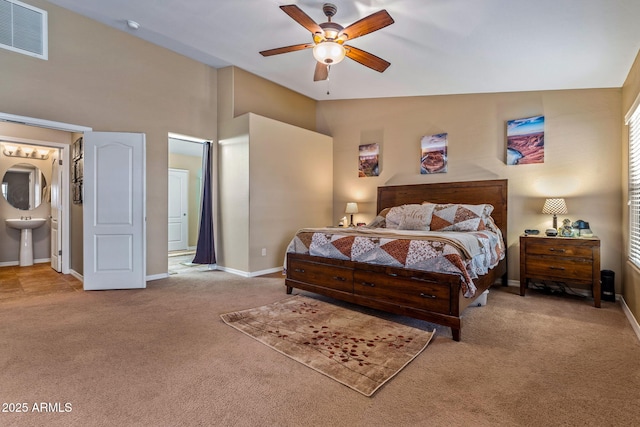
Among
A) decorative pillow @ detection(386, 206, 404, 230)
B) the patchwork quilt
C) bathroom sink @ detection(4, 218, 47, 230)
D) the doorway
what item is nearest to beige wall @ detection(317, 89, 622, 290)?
decorative pillow @ detection(386, 206, 404, 230)

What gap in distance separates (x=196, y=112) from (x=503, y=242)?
195 inches

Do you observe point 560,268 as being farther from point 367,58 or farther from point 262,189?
point 262,189

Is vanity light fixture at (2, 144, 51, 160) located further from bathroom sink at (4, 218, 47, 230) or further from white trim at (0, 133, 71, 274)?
white trim at (0, 133, 71, 274)

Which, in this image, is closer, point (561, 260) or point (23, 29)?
point (23, 29)

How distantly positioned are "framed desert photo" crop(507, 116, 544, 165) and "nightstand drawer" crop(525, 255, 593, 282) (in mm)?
1355

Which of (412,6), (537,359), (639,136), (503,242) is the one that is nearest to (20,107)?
(412,6)

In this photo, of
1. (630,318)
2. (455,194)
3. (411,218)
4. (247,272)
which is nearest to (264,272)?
(247,272)

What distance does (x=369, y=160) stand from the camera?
5.56 metres

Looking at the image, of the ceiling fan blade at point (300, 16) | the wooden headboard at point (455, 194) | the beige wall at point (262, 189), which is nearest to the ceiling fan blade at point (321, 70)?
the ceiling fan blade at point (300, 16)

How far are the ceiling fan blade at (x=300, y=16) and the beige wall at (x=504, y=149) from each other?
2.85m

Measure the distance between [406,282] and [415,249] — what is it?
31cm

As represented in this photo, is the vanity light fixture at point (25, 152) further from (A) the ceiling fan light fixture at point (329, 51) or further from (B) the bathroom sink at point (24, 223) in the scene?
(A) the ceiling fan light fixture at point (329, 51)

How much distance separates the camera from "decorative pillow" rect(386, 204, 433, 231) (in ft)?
13.4

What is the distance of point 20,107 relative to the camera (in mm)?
3412
